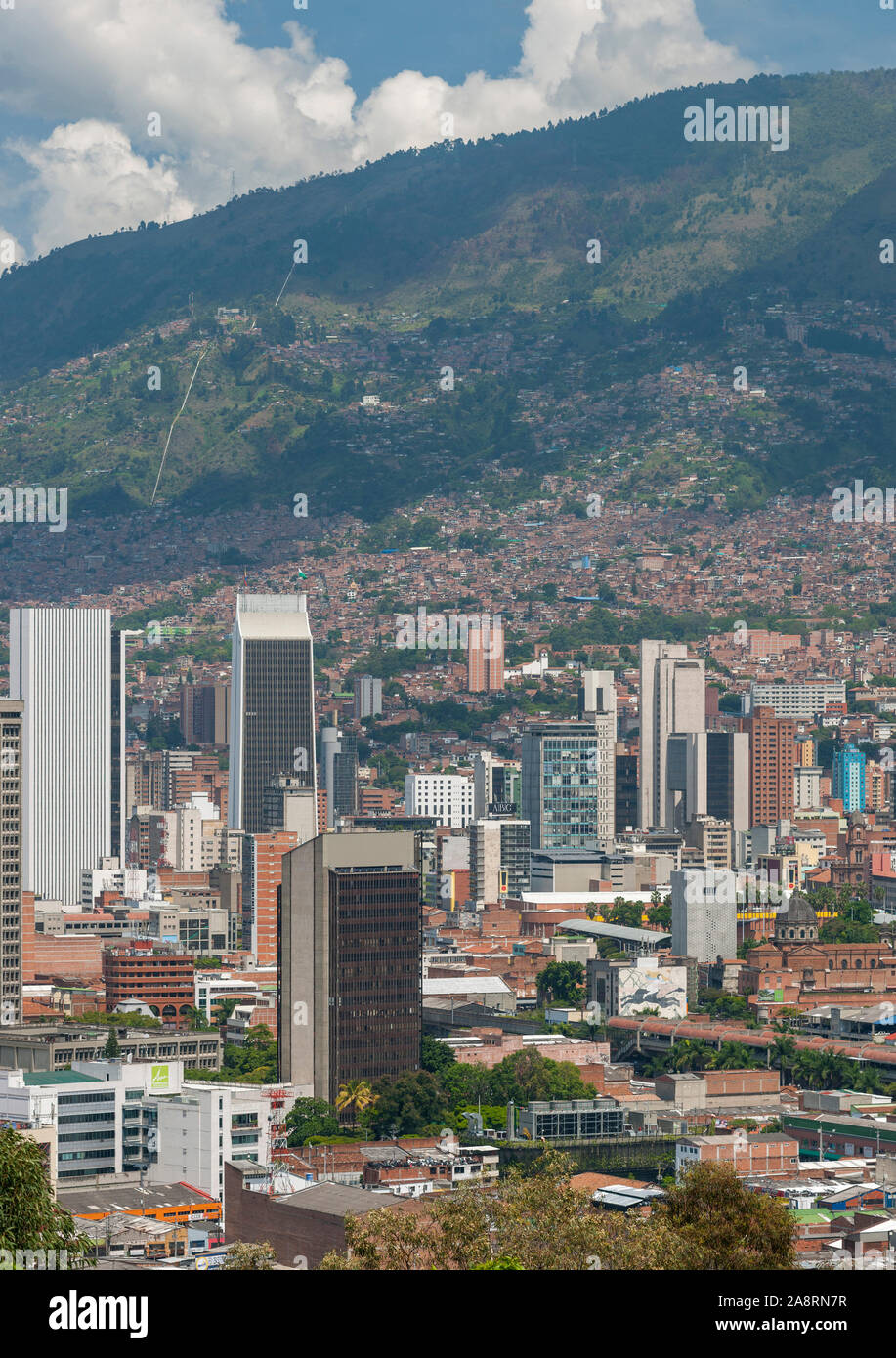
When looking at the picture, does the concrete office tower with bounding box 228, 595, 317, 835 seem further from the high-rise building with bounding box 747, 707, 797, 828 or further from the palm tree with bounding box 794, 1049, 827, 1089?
the palm tree with bounding box 794, 1049, 827, 1089

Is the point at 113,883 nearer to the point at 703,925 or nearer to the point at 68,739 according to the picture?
the point at 68,739

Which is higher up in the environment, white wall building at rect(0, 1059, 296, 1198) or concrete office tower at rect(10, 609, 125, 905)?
concrete office tower at rect(10, 609, 125, 905)

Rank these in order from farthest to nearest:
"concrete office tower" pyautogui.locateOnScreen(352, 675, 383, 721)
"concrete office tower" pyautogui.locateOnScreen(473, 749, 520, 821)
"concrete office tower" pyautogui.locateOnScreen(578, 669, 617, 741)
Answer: "concrete office tower" pyautogui.locateOnScreen(352, 675, 383, 721), "concrete office tower" pyautogui.locateOnScreen(578, 669, 617, 741), "concrete office tower" pyautogui.locateOnScreen(473, 749, 520, 821)

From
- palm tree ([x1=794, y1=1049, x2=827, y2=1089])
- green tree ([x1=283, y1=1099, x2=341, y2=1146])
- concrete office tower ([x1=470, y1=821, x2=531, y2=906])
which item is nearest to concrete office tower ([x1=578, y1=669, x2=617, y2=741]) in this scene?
concrete office tower ([x1=470, y1=821, x2=531, y2=906])

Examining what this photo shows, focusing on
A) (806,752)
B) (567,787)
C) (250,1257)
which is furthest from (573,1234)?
(806,752)

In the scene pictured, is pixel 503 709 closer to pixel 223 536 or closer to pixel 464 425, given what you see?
pixel 223 536

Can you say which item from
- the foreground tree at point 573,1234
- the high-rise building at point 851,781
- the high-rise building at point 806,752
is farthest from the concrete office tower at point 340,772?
the foreground tree at point 573,1234
